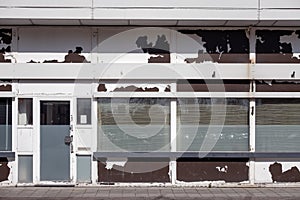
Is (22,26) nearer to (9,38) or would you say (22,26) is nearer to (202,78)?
(9,38)

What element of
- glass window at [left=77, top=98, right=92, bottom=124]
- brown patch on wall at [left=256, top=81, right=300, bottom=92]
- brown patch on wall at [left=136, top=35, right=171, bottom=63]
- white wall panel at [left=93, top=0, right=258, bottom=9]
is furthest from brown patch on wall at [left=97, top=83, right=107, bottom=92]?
brown patch on wall at [left=256, top=81, right=300, bottom=92]

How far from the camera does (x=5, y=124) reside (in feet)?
41.0

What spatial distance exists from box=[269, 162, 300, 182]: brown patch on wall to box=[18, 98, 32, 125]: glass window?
589cm

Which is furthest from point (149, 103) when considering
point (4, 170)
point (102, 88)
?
point (4, 170)

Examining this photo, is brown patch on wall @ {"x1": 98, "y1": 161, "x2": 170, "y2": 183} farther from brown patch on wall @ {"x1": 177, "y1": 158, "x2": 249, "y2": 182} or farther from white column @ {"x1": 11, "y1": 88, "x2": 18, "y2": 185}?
white column @ {"x1": 11, "y1": 88, "x2": 18, "y2": 185}

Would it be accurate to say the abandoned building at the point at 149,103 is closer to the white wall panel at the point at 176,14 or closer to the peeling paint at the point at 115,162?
the peeling paint at the point at 115,162

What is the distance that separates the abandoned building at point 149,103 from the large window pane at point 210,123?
24 mm

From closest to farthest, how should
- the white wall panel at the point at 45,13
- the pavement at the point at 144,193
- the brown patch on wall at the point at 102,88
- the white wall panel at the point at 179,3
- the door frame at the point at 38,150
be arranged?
the pavement at the point at 144,193
the white wall panel at the point at 45,13
the white wall panel at the point at 179,3
the door frame at the point at 38,150
the brown patch on wall at the point at 102,88

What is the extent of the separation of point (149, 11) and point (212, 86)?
235 centimetres

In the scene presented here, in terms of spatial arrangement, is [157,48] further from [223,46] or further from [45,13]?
[45,13]

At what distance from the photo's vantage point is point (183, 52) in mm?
12523

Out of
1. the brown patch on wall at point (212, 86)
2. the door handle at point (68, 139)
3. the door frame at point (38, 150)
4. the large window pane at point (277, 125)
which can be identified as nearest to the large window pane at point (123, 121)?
the brown patch on wall at point (212, 86)

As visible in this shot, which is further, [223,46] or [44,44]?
[223,46]

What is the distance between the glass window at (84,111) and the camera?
41.0 ft
